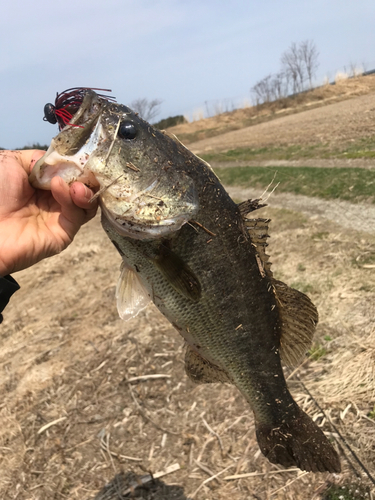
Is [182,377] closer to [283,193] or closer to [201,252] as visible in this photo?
[201,252]

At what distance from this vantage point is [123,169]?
6.88 feet

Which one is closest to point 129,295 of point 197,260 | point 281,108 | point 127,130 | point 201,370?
point 197,260

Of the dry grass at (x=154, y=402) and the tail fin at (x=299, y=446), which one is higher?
the tail fin at (x=299, y=446)

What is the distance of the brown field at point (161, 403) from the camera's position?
3.49 meters

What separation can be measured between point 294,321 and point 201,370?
2.49ft

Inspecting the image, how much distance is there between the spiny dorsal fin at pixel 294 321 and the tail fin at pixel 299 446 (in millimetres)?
420

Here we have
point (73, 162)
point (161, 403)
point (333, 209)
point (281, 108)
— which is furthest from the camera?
point (281, 108)

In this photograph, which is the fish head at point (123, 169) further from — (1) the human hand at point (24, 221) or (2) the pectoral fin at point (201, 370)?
(2) the pectoral fin at point (201, 370)

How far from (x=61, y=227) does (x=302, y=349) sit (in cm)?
192

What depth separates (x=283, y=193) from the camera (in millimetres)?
11000

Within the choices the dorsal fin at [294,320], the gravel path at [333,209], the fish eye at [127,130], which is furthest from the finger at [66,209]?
the gravel path at [333,209]

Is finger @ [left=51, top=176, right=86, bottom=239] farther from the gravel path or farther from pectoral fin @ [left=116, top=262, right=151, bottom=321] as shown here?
the gravel path

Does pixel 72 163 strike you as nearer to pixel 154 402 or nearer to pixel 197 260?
pixel 197 260

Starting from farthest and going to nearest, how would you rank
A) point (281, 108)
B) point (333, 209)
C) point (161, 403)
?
point (281, 108) → point (333, 209) → point (161, 403)
